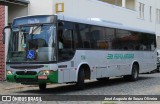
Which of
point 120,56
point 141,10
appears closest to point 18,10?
point 120,56

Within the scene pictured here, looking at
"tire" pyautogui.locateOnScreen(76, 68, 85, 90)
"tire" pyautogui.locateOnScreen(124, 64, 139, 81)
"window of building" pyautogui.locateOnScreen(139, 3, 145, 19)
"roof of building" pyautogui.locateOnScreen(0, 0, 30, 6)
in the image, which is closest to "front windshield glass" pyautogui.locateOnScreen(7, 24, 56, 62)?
"tire" pyautogui.locateOnScreen(76, 68, 85, 90)

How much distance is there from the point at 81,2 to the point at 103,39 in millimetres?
9466

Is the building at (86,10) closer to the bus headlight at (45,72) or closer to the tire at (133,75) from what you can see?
the tire at (133,75)

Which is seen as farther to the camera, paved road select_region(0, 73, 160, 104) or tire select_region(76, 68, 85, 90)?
tire select_region(76, 68, 85, 90)

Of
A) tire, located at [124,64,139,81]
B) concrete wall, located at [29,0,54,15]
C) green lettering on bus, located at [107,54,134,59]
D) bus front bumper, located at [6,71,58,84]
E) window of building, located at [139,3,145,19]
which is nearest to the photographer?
bus front bumper, located at [6,71,58,84]

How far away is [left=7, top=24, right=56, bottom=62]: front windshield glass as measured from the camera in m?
15.4

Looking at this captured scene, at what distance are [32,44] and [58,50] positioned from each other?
3.47ft

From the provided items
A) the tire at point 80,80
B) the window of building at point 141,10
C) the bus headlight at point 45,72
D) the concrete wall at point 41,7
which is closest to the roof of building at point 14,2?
the concrete wall at point 41,7

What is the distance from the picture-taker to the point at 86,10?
1133 inches

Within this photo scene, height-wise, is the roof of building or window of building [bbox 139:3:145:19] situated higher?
window of building [bbox 139:3:145:19]

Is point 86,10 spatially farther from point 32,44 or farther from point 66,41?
point 32,44

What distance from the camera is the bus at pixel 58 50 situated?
15406 millimetres

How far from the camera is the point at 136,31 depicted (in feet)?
75.6

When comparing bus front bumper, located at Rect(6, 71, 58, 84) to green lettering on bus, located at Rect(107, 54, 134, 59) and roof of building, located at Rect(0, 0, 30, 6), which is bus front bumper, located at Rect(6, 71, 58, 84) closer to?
green lettering on bus, located at Rect(107, 54, 134, 59)
